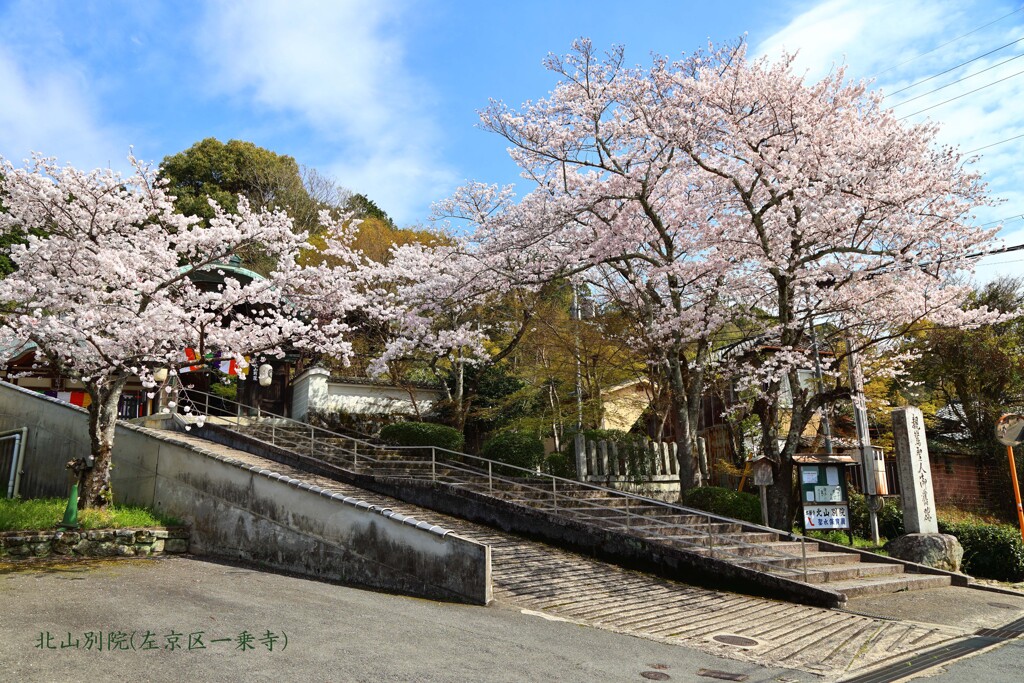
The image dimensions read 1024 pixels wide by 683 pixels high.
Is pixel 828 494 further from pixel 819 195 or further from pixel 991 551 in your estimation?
pixel 819 195

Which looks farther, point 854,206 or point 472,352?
point 472,352

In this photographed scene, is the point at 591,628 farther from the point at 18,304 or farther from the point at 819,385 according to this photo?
the point at 18,304

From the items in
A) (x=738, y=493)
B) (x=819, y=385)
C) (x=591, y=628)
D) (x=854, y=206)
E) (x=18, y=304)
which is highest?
(x=854, y=206)

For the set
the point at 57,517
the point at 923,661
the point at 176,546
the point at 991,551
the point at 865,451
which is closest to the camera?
the point at 923,661

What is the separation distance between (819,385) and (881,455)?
2.22 meters

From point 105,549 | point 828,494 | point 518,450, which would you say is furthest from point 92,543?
point 828,494

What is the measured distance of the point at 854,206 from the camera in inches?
581

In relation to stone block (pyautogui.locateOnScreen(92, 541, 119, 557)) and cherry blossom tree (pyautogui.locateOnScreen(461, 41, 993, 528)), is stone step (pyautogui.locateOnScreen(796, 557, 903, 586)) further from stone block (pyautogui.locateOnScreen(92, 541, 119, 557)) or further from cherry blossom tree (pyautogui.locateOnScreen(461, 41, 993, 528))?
stone block (pyautogui.locateOnScreen(92, 541, 119, 557))

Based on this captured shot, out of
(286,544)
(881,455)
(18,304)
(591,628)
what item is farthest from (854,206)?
(18,304)

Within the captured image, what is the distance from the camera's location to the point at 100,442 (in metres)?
13.6

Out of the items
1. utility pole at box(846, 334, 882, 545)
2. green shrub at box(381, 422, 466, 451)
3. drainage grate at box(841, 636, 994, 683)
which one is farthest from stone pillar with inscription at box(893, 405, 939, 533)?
green shrub at box(381, 422, 466, 451)

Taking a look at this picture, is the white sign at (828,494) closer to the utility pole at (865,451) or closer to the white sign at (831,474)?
the white sign at (831,474)

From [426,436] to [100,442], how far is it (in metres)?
8.40

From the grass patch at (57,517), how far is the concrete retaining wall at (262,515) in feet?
2.53
